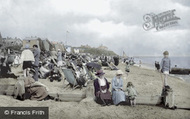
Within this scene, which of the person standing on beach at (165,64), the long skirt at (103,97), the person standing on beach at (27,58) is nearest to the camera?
the long skirt at (103,97)

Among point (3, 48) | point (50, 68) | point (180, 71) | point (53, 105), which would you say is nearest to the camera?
point (53, 105)

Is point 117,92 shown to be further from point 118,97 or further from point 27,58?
point 27,58

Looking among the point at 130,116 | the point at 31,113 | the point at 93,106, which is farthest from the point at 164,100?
the point at 31,113

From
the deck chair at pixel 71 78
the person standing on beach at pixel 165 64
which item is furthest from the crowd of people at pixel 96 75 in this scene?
the deck chair at pixel 71 78

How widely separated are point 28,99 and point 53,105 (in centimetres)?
64

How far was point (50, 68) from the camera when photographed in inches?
322

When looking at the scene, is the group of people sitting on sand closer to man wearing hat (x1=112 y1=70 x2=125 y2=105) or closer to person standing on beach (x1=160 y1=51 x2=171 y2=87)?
man wearing hat (x1=112 y1=70 x2=125 y2=105)

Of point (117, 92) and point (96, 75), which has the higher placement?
point (96, 75)

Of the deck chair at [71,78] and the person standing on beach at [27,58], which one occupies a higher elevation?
the person standing on beach at [27,58]

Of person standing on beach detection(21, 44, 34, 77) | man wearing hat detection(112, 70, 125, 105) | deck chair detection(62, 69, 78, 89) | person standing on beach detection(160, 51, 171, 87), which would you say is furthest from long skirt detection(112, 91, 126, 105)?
person standing on beach detection(21, 44, 34, 77)

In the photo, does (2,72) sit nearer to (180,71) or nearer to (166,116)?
(166,116)

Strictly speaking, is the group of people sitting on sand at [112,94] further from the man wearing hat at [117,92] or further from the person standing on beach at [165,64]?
the person standing on beach at [165,64]

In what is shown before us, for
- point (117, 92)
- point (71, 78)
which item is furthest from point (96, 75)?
point (71, 78)

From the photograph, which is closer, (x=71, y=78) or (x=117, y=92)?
(x=117, y=92)
